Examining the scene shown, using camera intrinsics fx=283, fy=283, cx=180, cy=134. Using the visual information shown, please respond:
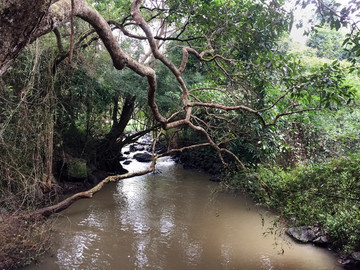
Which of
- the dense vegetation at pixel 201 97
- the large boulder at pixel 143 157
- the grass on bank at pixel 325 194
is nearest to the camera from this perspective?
the dense vegetation at pixel 201 97

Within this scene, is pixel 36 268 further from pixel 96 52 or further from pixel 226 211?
pixel 96 52

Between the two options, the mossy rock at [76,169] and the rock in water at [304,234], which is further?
the mossy rock at [76,169]

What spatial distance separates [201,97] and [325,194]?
4325mm

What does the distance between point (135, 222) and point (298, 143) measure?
206 inches

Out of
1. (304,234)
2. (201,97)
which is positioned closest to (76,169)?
(201,97)

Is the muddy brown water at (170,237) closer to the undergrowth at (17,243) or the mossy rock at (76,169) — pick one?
the undergrowth at (17,243)

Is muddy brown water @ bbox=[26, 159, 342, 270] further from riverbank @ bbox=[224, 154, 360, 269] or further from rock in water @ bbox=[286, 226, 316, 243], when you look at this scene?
riverbank @ bbox=[224, 154, 360, 269]

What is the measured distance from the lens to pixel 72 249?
490 cm

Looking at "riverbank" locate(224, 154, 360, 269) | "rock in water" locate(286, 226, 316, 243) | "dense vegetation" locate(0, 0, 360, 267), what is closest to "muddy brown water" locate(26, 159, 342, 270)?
"rock in water" locate(286, 226, 316, 243)

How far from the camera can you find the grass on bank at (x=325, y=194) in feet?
12.4

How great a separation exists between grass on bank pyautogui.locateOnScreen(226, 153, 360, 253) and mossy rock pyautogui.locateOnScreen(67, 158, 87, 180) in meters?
5.09

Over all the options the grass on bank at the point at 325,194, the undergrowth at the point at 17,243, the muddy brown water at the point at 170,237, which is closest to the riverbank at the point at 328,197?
the grass on bank at the point at 325,194

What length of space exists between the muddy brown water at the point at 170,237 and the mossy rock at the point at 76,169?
2.52ft

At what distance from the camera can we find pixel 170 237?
5629 millimetres
